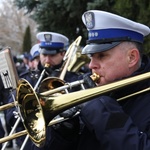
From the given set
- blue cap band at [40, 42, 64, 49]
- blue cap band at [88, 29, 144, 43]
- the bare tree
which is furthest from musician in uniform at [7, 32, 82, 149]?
the bare tree

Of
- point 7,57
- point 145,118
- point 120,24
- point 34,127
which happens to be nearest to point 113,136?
point 145,118

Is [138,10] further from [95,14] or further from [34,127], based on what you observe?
[34,127]

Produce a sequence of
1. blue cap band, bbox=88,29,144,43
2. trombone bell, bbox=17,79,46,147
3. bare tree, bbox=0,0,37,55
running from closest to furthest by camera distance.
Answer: trombone bell, bbox=17,79,46,147 → blue cap band, bbox=88,29,144,43 → bare tree, bbox=0,0,37,55

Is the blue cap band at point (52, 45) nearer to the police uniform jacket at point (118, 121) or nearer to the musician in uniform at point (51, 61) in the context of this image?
the musician in uniform at point (51, 61)

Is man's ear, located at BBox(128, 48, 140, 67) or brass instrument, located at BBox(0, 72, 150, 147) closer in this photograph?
brass instrument, located at BBox(0, 72, 150, 147)

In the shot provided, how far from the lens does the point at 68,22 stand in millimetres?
7426

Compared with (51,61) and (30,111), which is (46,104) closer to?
(30,111)

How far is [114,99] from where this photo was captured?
1958mm

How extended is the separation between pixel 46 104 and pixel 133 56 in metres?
0.54

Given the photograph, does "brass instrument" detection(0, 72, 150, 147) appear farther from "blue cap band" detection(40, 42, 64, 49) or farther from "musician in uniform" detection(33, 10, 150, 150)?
"blue cap band" detection(40, 42, 64, 49)

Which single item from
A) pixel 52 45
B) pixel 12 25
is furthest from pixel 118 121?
pixel 12 25

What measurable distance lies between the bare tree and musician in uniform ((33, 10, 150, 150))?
35210mm

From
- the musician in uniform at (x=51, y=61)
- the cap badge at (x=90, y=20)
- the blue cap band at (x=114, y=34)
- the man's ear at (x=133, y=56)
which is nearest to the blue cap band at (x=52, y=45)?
the musician in uniform at (x=51, y=61)

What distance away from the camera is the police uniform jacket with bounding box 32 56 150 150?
1815 mm
